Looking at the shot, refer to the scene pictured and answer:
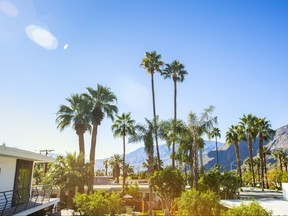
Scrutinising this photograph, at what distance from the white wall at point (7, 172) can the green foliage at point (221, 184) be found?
19.1 meters

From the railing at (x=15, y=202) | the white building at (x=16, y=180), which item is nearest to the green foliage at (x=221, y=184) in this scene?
the railing at (x=15, y=202)

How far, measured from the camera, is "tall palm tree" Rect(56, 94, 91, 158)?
103 ft

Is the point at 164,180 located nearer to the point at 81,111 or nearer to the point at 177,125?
the point at 177,125

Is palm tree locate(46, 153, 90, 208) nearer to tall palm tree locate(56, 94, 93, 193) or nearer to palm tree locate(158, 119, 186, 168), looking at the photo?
tall palm tree locate(56, 94, 93, 193)

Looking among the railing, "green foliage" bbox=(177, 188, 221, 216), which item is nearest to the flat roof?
the railing

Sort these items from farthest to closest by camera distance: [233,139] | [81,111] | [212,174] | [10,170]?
1. [233,139]
2. [81,111]
3. [212,174]
4. [10,170]

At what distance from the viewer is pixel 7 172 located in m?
16.5

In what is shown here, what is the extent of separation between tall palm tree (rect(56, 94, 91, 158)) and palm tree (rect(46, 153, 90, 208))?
2.73 m

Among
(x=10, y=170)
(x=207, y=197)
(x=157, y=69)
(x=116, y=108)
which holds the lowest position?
(x=207, y=197)

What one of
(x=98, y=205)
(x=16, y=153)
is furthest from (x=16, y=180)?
(x=98, y=205)

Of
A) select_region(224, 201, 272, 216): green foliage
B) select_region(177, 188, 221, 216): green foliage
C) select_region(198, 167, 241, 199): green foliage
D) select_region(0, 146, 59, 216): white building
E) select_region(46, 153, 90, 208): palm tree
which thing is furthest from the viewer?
select_region(46, 153, 90, 208): palm tree

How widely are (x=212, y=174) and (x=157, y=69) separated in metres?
18.4

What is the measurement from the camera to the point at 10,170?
1694 centimetres

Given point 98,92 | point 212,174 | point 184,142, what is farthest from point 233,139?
point 98,92
